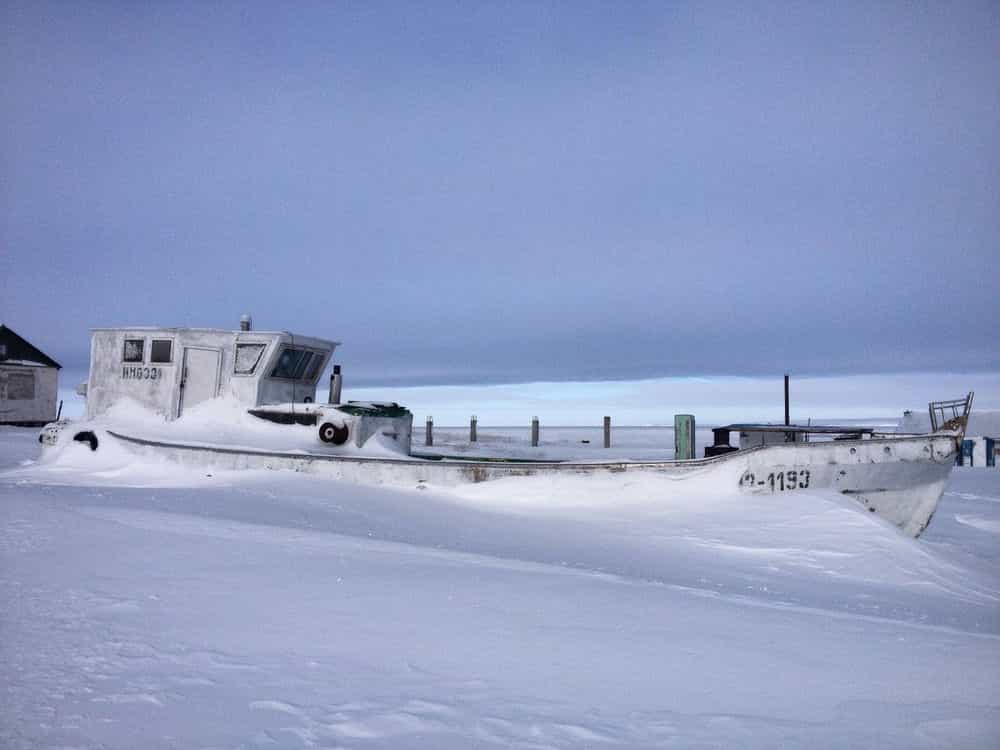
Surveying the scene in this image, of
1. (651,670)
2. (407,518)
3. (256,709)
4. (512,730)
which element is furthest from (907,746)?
(407,518)

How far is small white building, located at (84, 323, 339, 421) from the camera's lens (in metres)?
13.8

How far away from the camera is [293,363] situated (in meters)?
14.2

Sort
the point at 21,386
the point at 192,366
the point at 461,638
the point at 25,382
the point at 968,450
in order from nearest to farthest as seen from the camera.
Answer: the point at 461,638 < the point at 192,366 < the point at 968,450 < the point at 21,386 < the point at 25,382

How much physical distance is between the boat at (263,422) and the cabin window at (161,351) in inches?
0.7

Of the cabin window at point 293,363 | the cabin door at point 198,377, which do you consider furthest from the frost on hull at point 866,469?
the cabin door at point 198,377

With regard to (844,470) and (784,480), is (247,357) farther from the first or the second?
(844,470)

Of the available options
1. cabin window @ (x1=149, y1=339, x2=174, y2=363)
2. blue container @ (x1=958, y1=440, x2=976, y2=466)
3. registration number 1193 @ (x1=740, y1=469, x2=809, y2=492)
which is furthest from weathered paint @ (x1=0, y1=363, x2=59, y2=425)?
blue container @ (x1=958, y1=440, x2=976, y2=466)

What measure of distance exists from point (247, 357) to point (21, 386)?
2747 cm

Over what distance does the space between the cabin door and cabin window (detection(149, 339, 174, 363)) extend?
34 cm

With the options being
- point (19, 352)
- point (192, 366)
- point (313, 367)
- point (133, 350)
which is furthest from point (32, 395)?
point (313, 367)

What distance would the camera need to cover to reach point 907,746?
2.90m

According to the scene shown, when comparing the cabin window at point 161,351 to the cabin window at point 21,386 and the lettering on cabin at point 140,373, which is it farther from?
the cabin window at point 21,386

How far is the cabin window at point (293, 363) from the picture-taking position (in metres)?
14.0

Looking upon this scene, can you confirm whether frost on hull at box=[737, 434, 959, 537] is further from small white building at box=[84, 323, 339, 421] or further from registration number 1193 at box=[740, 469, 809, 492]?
small white building at box=[84, 323, 339, 421]
